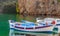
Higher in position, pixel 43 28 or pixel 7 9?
pixel 7 9

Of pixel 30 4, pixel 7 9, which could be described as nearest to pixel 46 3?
pixel 30 4

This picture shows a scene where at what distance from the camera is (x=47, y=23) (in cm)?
2698

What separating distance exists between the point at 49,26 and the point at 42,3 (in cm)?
2972

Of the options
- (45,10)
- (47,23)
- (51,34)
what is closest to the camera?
(51,34)

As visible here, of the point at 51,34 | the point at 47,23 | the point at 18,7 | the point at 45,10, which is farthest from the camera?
the point at 18,7

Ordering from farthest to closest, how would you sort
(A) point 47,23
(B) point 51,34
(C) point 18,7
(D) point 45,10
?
(C) point 18,7
(D) point 45,10
(A) point 47,23
(B) point 51,34

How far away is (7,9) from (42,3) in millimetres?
12546

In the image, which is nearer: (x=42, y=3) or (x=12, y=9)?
(x=42, y=3)

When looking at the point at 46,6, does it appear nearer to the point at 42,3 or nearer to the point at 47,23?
the point at 42,3

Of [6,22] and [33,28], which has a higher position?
[6,22]

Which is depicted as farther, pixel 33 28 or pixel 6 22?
pixel 6 22

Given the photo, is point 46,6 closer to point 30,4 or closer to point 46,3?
point 46,3

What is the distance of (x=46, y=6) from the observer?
55.6 meters

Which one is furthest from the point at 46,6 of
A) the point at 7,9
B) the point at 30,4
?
the point at 7,9
